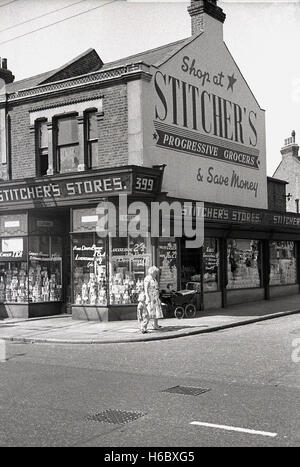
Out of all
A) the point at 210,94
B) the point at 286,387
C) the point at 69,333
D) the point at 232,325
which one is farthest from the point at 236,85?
the point at 286,387

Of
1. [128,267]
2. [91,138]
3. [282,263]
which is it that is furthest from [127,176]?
[282,263]

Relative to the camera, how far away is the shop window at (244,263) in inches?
854

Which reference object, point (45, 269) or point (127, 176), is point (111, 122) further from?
point (45, 269)

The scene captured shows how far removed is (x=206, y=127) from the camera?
2058 cm

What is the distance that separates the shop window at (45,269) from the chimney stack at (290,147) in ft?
85.9

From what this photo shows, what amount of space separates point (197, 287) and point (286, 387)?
11.2 metres

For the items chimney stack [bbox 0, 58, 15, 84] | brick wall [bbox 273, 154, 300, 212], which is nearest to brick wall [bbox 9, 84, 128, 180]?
chimney stack [bbox 0, 58, 15, 84]

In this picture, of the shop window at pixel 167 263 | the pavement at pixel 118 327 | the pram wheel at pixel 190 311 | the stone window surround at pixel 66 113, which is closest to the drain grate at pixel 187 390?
the pavement at pixel 118 327

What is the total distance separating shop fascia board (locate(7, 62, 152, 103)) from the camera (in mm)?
16969

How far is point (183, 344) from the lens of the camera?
41.9ft

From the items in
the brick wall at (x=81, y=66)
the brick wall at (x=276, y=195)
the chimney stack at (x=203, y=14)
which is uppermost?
the chimney stack at (x=203, y=14)

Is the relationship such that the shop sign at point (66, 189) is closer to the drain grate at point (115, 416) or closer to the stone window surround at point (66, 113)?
the stone window surround at point (66, 113)

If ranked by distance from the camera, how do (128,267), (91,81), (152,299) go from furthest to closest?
(91,81) → (128,267) → (152,299)

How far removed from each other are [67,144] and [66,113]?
1.01 meters
